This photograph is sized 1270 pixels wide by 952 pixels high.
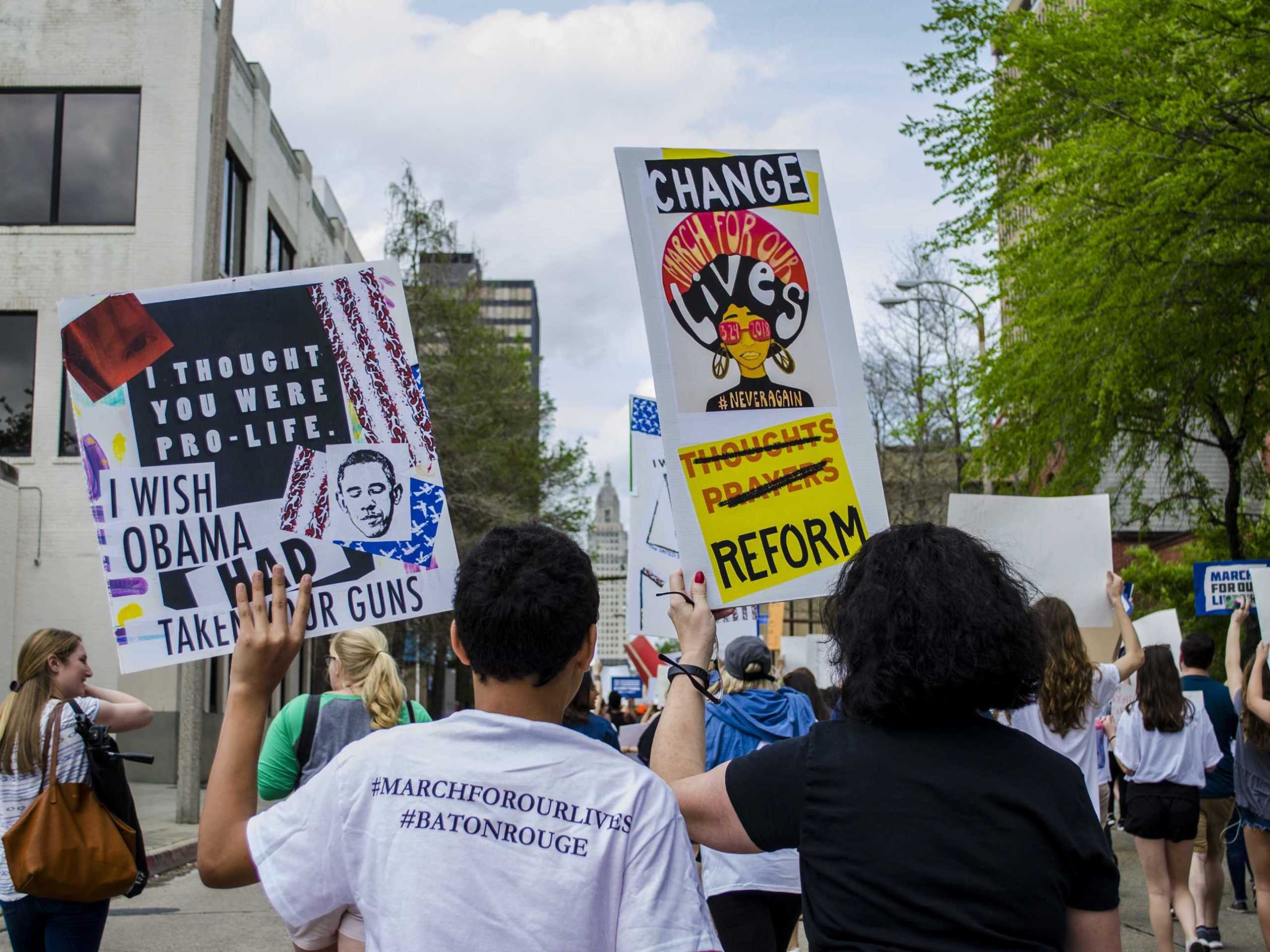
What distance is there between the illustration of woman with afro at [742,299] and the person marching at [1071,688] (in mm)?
1964

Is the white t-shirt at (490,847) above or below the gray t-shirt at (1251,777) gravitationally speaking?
above

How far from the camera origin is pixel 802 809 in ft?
7.68

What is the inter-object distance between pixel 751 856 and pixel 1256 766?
12.3 ft

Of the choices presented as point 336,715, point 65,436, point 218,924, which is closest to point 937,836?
point 336,715

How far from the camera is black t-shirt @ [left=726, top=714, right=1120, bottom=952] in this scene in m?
2.19

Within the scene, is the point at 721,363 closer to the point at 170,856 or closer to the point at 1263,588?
the point at 1263,588

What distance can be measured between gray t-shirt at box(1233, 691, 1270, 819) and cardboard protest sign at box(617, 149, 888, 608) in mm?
4689

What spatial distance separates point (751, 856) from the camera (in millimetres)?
5309

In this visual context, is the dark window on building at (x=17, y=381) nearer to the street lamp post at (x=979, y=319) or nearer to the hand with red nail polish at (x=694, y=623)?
the street lamp post at (x=979, y=319)

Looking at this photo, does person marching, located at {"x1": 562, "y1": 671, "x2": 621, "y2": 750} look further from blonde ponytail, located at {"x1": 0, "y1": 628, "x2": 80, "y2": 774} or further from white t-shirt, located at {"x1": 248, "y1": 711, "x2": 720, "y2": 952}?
white t-shirt, located at {"x1": 248, "y1": 711, "x2": 720, "y2": 952}

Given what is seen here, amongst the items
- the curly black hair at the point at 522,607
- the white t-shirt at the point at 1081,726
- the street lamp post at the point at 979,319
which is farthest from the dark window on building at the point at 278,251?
the curly black hair at the point at 522,607

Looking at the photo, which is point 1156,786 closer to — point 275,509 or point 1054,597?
point 1054,597

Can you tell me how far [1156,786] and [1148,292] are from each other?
Answer: 19.6 ft

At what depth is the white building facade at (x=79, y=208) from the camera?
21203 mm
